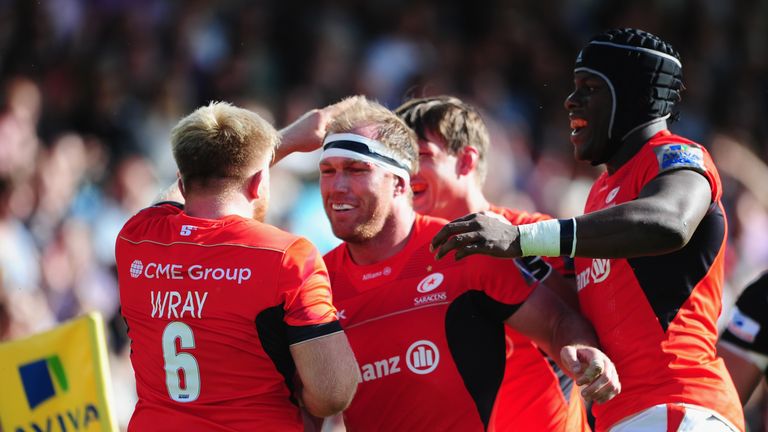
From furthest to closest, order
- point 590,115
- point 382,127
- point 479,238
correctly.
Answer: point 382,127 < point 590,115 < point 479,238

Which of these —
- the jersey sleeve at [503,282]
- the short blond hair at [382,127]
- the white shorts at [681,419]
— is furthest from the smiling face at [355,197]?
the white shorts at [681,419]

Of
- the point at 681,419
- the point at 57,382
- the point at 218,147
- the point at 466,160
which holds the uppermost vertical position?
the point at 218,147

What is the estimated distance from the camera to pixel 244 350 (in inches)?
166

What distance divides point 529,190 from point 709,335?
24.5 ft

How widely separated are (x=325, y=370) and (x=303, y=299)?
271mm

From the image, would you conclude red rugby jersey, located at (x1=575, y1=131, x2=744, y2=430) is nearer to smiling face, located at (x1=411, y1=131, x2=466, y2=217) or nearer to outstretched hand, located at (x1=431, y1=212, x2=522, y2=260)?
outstretched hand, located at (x1=431, y1=212, x2=522, y2=260)

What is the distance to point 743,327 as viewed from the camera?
5535mm

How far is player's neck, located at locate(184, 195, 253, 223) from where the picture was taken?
4426 mm

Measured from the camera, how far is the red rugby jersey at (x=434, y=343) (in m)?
4.84

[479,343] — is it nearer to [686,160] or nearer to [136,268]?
[686,160]

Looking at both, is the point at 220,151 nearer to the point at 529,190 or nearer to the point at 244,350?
the point at 244,350

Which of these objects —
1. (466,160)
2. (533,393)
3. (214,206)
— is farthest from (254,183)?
(466,160)

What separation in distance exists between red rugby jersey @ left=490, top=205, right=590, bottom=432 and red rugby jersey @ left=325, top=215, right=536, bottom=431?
0.29 feet

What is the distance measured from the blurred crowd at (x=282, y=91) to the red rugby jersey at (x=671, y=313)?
3386 millimetres
